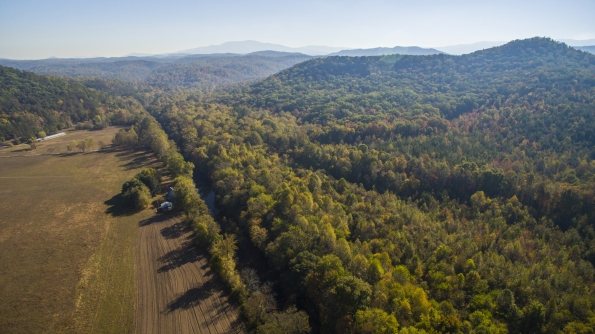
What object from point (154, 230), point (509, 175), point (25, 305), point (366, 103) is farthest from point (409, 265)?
point (366, 103)

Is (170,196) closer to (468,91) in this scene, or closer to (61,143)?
(61,143)

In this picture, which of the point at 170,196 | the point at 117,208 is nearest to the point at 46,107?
the point at 117,208

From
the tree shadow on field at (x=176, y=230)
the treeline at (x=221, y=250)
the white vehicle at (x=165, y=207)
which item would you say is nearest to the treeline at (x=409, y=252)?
the treeline at (x=221, y=250)

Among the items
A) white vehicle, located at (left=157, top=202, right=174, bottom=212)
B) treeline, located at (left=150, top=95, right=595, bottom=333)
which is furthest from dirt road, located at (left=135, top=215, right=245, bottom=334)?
white vehicle, located at (left=157, top=202, right=174, bottom=212)

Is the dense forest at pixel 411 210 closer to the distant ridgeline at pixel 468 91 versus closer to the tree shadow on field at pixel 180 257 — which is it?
the distant ridgeline at pixel 468 91

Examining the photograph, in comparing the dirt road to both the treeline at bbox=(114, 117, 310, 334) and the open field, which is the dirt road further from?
the open field

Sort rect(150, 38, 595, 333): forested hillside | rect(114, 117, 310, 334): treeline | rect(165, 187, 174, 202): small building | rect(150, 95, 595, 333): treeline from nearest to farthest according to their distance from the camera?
1. rect(150, 95, 595, 333): treeline
2. rect(150, 38, 595, 333): forested hillside
3. rect(114, 117, 310, 334): treeline
4. rect(165, 187, 174, 202): small building
